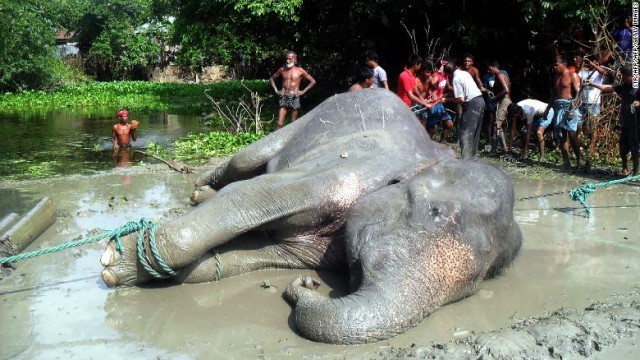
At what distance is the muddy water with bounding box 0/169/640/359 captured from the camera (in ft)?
13.2

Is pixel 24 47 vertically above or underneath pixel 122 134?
above

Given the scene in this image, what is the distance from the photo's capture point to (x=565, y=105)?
1000 cm

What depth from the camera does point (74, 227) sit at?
6.73m

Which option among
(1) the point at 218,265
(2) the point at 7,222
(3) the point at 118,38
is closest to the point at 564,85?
(1) the point at 218,265

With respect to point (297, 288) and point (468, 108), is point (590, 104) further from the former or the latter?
point (297, 288)

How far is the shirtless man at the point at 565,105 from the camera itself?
9.92 metres

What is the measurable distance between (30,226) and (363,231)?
3251 mm

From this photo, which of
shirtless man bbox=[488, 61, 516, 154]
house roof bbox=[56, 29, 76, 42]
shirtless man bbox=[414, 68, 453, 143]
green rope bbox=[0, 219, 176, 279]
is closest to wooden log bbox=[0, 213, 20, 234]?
green rope bbox=[0, 219, 176, 279]

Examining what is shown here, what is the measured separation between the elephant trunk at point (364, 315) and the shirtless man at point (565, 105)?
674cm

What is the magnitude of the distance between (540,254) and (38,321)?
3.83m

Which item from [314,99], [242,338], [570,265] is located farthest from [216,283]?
[314,99]

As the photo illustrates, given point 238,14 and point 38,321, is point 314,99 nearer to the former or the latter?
point 238,14

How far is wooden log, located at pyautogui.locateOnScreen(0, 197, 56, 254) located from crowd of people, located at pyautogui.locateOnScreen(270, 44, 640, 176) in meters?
4.29

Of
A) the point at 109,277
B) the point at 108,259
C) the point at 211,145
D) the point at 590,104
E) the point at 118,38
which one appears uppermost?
the point at 590,104
